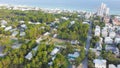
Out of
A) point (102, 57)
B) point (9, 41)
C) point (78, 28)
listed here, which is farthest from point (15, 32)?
point (102, 57)

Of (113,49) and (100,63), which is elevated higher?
(100,63)

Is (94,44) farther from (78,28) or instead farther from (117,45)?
(78,28)

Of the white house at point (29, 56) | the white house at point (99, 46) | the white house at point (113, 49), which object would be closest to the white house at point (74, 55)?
the white house at point (99, 46)

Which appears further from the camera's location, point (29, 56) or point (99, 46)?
point (99, 46)

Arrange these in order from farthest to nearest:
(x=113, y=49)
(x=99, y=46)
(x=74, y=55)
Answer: (x=99, y=46) < (x=113, y=49) < (x=74, y=55)

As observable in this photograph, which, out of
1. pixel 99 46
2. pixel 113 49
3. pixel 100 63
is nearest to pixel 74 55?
pixel 100 63

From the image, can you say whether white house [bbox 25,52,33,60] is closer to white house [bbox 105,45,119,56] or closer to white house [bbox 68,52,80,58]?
white house [bbox 68,52,80,58]

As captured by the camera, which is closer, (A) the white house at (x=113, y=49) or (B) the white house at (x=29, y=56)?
(B) the white house at (x=29, y=56)

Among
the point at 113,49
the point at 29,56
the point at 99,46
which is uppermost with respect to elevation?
the point at 29,56

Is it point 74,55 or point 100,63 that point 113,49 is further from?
point 74,55

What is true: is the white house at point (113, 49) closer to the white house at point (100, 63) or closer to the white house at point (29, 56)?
the white house at point (100, 63)

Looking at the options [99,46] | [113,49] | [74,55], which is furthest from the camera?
[99,46]
